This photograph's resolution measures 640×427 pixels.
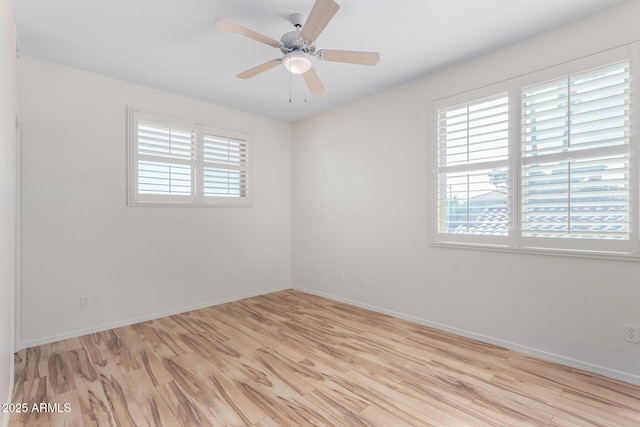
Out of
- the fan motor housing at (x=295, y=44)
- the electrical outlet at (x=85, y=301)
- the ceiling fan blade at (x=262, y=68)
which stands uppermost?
the fan motor housing at (x=295, y=44)

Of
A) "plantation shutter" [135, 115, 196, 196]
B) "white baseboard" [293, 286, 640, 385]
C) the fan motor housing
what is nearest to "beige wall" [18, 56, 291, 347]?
"plantation shutter" [135, 115, 196, 196]

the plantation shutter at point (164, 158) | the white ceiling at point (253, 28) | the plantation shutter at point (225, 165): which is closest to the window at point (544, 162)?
the white ceiling at point (253, 28)

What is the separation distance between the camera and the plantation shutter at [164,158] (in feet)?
11.8

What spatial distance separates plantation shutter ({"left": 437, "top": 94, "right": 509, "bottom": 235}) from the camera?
2.84m

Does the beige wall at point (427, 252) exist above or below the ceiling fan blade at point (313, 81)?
below

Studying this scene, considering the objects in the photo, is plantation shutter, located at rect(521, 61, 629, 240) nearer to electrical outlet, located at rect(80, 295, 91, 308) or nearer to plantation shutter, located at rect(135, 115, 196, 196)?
plantation shutter, located at rect(135, 115, 196, 196)

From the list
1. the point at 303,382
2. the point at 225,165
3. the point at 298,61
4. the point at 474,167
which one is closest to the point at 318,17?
the point at 298,61

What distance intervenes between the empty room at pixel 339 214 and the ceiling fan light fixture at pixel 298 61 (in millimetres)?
23

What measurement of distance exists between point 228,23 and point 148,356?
→ 274 centimetres

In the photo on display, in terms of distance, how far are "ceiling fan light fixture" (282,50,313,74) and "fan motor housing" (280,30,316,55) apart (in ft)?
0.20

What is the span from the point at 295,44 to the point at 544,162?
89.8 inches

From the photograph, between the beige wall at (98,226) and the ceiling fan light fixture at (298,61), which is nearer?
the ceiling fan light fixture at (298,61)

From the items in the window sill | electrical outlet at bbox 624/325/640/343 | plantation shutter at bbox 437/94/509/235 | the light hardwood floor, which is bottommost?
the light hardwood floor

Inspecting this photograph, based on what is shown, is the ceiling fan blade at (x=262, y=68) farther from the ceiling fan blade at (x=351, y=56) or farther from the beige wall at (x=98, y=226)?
the beige wall at (x=98, y=226)
